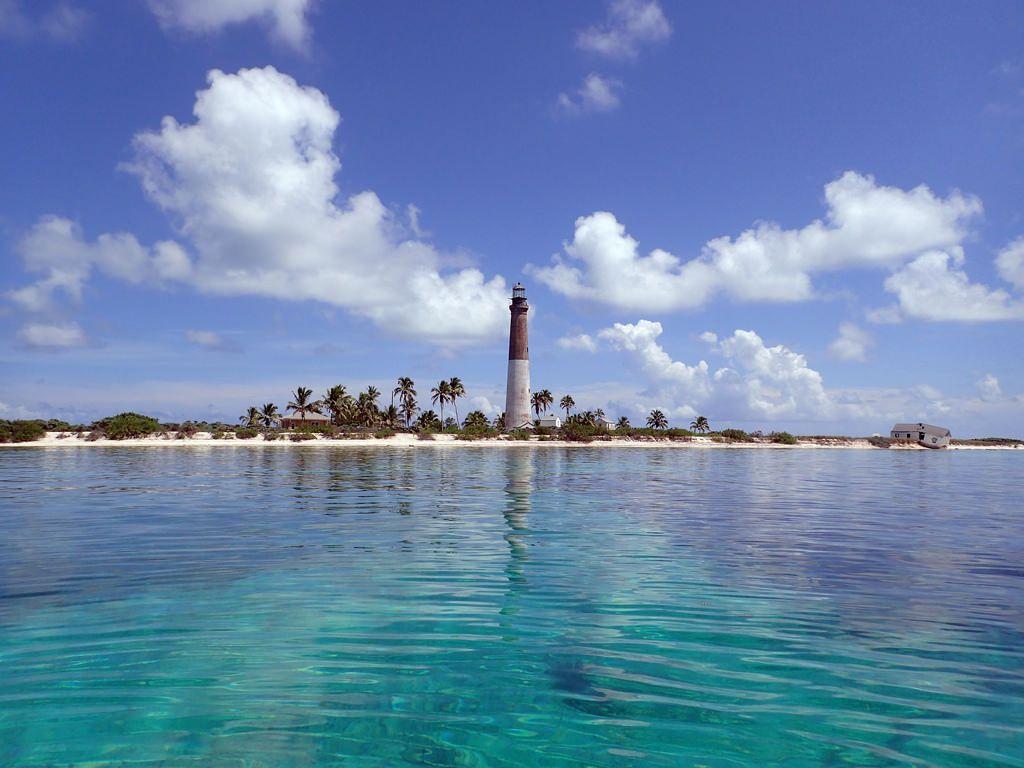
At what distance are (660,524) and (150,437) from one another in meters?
79.9

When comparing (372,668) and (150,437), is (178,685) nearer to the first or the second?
(372,668)

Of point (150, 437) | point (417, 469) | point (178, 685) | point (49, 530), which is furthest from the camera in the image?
point (150, 437)

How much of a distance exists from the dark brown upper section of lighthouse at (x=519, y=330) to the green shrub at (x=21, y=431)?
5909 centimetres

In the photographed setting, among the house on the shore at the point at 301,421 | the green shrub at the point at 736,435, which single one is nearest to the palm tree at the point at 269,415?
the house on the shore at the point at 301,421

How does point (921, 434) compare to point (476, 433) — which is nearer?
point (476, 433)

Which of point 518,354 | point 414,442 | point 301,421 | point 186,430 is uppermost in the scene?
point 518,354

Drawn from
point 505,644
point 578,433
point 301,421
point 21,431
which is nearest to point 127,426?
point 21,431

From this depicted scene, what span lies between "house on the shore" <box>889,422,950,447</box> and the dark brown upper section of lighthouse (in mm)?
86066

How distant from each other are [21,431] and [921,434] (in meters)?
148

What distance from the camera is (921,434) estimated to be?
124562mm

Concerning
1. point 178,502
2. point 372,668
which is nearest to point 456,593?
point 372,668

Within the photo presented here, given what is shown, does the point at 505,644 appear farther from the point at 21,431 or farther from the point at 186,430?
the point at 186,430

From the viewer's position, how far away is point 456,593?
10.3 metres

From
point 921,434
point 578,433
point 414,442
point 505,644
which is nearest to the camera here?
point 505,644
